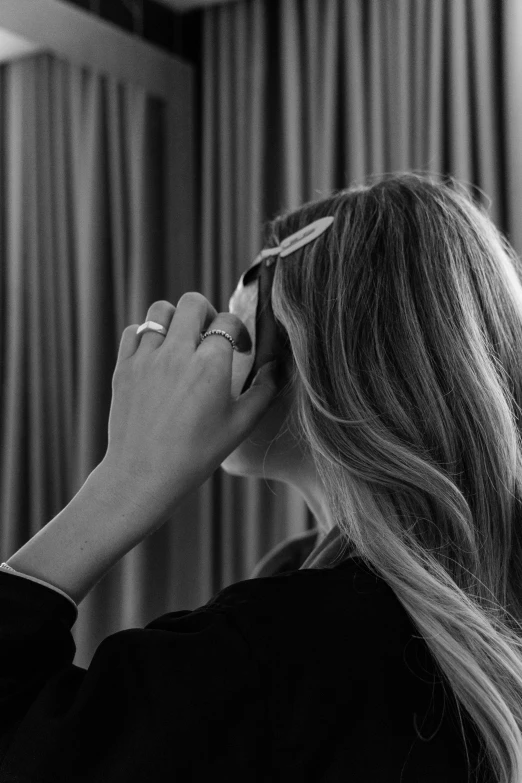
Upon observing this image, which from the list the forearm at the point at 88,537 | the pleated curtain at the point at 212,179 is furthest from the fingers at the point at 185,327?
the pleated curtain at the point at 212,179

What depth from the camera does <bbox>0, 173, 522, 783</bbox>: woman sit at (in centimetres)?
72

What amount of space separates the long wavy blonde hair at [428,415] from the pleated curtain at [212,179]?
88 cm

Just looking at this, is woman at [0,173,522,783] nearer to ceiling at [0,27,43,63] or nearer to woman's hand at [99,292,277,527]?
woman's hand at [99,292,277,527]

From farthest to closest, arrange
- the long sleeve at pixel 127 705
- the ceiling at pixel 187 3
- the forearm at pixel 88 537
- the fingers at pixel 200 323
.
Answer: the ceiling at pixel 187 3, the fingers at pixel 200 323, the forearm at pixel 88 537, the long sleeve at pixel 127 705

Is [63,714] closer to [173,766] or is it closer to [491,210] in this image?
[173,766]

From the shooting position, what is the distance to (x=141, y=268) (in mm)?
2037

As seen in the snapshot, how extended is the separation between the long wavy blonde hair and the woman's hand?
0.26 feet

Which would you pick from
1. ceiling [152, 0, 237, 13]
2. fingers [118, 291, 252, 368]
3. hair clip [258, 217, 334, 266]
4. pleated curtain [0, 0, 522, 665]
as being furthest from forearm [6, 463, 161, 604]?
ceiling [152, 0, 237, 13]

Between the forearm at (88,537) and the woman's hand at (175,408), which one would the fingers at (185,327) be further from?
the forearm at (88,537)

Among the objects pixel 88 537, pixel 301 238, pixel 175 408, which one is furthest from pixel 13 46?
pixel 88 537

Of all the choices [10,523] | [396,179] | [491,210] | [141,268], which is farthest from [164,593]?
[396,179]

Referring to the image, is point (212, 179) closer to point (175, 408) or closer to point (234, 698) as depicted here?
point (175, 408)

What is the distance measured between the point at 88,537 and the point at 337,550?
27 cm

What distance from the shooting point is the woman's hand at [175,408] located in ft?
2.85
